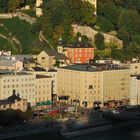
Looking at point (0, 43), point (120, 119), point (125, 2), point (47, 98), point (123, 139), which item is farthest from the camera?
point (125, 2)

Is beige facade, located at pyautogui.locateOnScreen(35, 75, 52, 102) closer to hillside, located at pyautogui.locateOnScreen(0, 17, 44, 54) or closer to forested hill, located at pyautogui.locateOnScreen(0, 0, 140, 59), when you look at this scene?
hillside, located at pyautogui.locateOnScreen(0, 17, 44, 54)

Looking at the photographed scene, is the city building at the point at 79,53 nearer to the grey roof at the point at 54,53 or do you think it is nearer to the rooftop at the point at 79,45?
the rooftop at the point at 79,45

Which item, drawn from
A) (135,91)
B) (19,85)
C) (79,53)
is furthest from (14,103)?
(79,53)

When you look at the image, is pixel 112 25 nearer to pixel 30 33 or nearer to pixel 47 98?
pixel 30 33

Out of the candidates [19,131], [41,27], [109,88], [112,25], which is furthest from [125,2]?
[19,131]

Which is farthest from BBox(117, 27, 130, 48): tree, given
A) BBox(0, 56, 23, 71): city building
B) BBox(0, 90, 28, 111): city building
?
BBox(0, 90, 28, 111): city building

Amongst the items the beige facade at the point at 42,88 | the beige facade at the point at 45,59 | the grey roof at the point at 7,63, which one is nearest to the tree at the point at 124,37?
the beige facade at the point at 45,59
